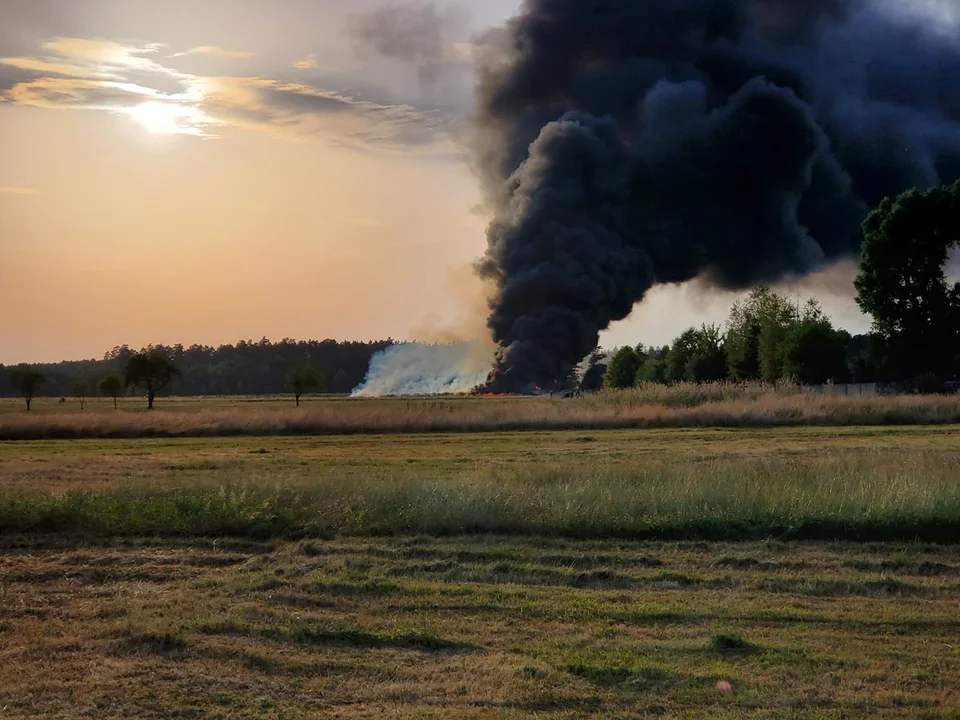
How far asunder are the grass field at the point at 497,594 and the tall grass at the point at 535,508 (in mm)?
38

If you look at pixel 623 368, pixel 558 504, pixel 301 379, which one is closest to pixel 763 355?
pixel 623 368

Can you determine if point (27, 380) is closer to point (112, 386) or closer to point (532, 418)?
point (112, 386)

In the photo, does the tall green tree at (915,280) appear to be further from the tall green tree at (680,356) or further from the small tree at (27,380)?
the small tree at (27,380)

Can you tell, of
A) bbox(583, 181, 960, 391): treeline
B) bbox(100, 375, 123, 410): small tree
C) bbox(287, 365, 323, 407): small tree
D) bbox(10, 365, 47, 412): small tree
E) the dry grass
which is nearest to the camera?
the dry grass

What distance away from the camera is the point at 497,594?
8.76m

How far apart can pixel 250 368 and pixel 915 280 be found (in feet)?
435

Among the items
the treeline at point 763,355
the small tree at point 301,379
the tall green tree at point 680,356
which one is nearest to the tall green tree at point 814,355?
the treeline at point 763,355

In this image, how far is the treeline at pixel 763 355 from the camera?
194 feet

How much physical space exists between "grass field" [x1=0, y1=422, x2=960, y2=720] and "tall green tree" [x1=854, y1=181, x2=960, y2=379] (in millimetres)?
43784

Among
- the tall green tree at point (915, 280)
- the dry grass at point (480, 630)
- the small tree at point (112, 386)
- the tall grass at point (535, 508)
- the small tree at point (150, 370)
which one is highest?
the tall green tree at point (915, 280)

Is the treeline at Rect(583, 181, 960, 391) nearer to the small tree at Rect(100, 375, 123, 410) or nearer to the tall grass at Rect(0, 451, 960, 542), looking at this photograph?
the tall grass at Rect(0, 451, 960, 542)

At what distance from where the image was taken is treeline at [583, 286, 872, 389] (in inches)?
2329

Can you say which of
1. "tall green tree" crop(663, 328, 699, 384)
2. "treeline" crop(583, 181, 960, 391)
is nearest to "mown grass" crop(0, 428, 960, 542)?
"treeline" crop(583, 181, 960, 391)

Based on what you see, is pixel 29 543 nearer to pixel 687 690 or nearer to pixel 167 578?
pixel 167 578
